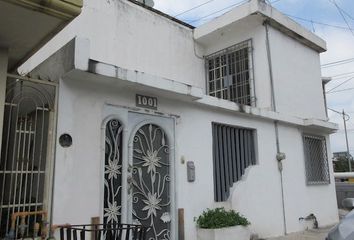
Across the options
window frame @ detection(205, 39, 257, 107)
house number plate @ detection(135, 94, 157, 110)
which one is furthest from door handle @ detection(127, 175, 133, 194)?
window frame @ detection(205, 39, 257, 107)

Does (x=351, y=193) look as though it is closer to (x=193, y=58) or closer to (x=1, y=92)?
(x=193, y=58)

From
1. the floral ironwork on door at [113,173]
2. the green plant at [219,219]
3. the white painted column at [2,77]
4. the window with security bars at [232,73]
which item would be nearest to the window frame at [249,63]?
the window with security bars at [232,73]

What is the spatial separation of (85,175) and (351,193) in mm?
12217

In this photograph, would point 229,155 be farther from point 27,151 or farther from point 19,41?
point 19,41

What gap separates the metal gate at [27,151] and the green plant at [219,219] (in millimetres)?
2968

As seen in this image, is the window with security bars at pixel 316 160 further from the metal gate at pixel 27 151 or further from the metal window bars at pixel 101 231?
the metal gate at pixel 27 151

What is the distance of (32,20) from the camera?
3896 millimetres

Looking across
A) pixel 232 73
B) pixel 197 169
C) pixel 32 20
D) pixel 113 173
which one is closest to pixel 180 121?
pixel 197 169

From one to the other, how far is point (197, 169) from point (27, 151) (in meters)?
3.17

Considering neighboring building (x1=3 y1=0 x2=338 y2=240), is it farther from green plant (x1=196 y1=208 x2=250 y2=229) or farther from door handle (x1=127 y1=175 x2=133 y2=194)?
green plant (x1=196 y1=208 x2=250 y2=229)

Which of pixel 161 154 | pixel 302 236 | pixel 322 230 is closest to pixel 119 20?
pixel 161 154

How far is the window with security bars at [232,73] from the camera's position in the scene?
970 cm

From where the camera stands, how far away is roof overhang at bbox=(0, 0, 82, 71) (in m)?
3.65

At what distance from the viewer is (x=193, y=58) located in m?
10.3
